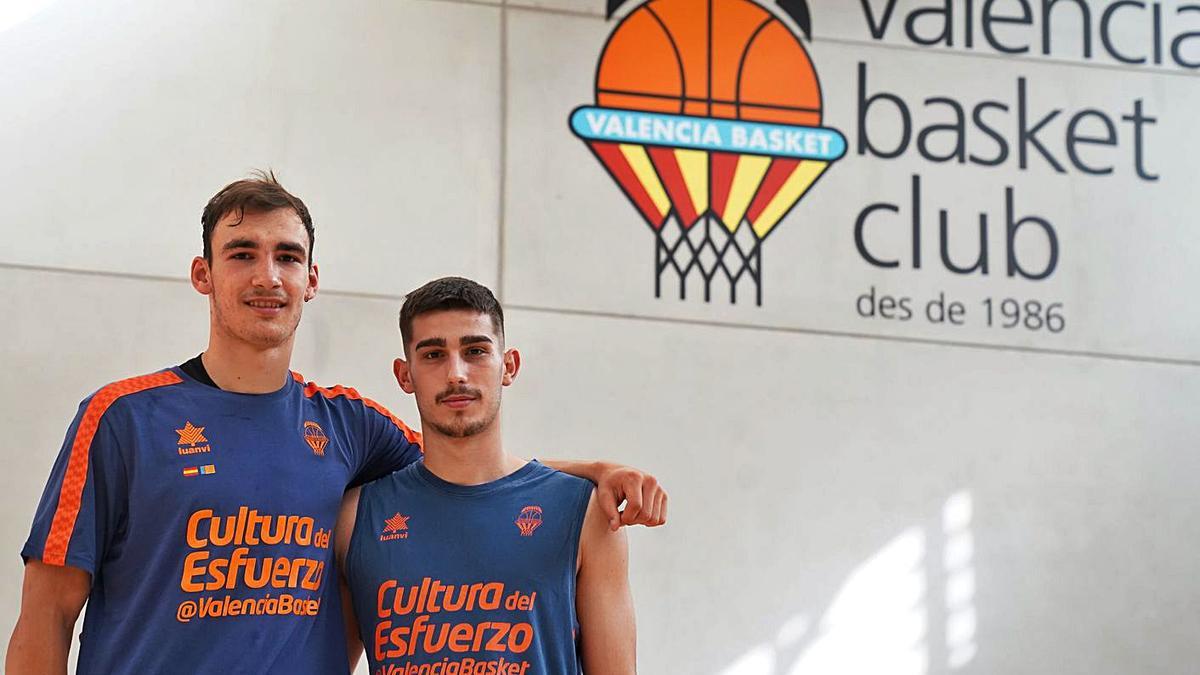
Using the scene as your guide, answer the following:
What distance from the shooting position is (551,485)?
312 centimetres

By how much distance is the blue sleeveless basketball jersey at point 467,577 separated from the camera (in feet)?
9.59

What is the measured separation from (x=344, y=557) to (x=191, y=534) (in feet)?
1.04

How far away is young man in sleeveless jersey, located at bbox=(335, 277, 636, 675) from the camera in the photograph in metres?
2.93

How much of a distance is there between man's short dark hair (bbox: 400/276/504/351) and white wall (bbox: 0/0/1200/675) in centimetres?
159

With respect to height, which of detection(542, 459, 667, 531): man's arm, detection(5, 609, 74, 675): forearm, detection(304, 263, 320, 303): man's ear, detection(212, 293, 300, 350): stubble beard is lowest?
detection(5, 609, 74, 675): forearm

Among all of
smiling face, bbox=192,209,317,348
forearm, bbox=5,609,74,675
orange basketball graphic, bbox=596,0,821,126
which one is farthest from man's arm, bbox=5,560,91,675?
orange basketball graphic, bbox=596,0,821,126

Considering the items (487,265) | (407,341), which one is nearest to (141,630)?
(407,341)

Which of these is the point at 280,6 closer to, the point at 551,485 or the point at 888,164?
the point at 888,164

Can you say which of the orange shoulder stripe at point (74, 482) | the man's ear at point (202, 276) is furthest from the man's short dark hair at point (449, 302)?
the orange shoulder stripe at point (74, 482)

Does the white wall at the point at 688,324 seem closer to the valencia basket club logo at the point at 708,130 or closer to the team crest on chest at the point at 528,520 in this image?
the valencia basket club logo at the point at 708,130

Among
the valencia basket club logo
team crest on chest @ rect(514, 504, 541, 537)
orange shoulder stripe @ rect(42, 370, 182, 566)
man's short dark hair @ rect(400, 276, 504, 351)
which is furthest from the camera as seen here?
the valencia basket club logo

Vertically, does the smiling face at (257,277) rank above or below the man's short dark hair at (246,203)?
below

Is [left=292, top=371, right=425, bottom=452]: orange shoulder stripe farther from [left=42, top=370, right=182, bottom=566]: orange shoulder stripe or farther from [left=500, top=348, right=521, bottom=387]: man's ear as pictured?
[left=42, top=370, right=182, bottom=566]: orange shoulder stripe

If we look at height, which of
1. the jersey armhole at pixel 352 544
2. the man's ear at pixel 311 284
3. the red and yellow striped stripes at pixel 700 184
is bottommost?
the jersey armhole at pixel 352 544
